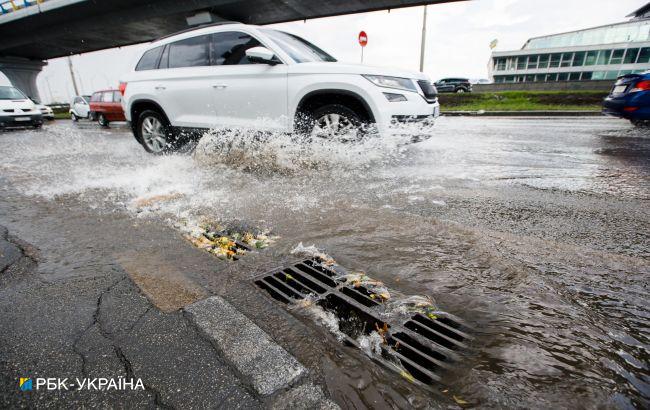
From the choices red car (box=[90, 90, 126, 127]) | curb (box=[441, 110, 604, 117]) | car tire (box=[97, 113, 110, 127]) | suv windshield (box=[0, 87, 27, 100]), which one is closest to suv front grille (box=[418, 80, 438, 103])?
curb (box=[441, 110, 604, 117])

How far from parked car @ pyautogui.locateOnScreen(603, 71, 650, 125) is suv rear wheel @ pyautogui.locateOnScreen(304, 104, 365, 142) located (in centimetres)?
683

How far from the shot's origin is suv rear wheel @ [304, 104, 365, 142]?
3959 millimetres

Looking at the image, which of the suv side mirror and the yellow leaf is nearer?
the yellow leaf

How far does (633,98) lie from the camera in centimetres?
675

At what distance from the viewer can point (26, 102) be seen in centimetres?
1259

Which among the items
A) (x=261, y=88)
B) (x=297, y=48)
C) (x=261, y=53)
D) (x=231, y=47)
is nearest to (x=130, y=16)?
(x=231, y=47)

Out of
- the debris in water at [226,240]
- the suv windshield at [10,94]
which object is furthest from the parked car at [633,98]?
the suv windshield at [10,94]

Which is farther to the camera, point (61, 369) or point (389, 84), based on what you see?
point (389, 84)

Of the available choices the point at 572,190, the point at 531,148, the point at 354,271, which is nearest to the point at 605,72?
the point at 531,148

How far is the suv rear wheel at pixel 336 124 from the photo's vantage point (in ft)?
13.0

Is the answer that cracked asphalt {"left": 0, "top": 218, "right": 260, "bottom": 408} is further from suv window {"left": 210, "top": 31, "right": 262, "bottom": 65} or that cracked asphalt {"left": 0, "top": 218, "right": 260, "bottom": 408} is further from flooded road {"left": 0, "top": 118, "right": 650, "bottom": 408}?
suv window {"left": 210, "top": 31, "right": 262, "bottom": 65}

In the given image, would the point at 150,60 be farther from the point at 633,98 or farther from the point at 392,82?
the point at 633,98

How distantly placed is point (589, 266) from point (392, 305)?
4.05ft

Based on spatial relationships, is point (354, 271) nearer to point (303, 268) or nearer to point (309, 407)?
point (303, 268)
